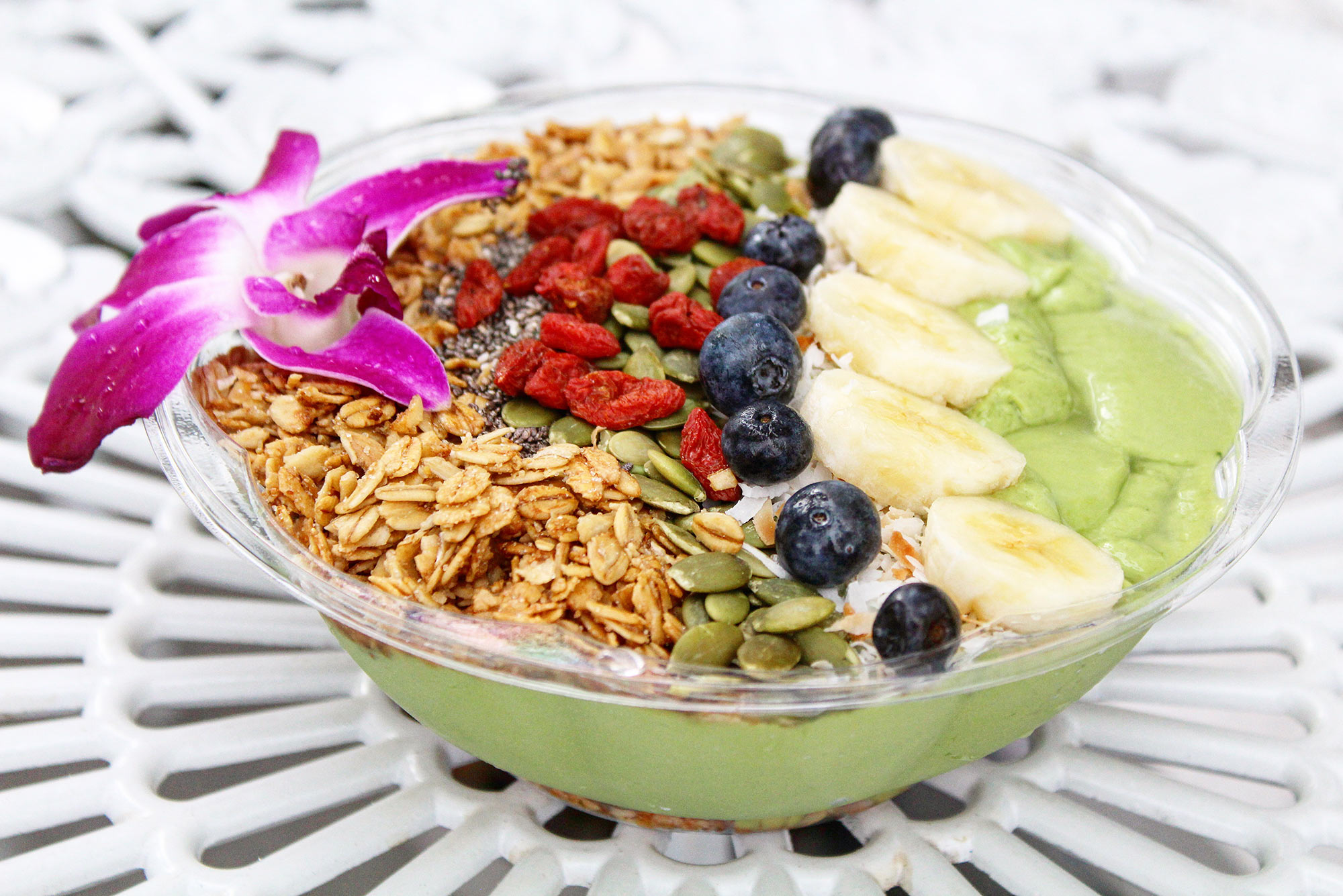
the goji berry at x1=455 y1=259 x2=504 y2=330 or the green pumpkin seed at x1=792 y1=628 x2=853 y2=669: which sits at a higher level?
the goji berry at x1=455 y1=259 x2=504 y2=330

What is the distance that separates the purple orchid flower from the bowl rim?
7 cm

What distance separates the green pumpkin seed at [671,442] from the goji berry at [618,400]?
0.9 inches

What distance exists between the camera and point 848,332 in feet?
4.52

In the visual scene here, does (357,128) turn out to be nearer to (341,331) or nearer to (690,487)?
(341,331)

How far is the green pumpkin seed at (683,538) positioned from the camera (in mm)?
1159

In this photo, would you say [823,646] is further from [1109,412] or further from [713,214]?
[713,214]

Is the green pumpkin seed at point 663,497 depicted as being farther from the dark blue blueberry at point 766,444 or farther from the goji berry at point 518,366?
the goji berry at point 518,366

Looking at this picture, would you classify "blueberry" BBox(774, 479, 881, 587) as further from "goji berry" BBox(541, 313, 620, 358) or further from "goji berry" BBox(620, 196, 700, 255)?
"goji berry" BBox(620, 196, 700, 255)

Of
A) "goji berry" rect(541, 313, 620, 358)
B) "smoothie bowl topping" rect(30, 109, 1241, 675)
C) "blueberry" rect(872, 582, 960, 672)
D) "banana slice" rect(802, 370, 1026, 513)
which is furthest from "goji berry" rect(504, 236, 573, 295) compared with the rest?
"blueberry" rect(872, 582, 960, 672)

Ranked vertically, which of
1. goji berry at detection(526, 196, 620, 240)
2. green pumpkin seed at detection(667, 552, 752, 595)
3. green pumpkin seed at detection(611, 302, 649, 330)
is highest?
goji berry at detection(526, 196, 620, 240)

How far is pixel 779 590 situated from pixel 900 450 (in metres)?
0.22

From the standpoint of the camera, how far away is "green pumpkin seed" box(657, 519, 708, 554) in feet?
3.80

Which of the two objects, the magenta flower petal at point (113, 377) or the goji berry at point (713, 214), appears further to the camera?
the goji berry at point (713, 214)

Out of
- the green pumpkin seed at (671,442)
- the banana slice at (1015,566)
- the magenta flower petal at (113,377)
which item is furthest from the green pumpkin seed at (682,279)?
the magenta flower petal at (113,377)
